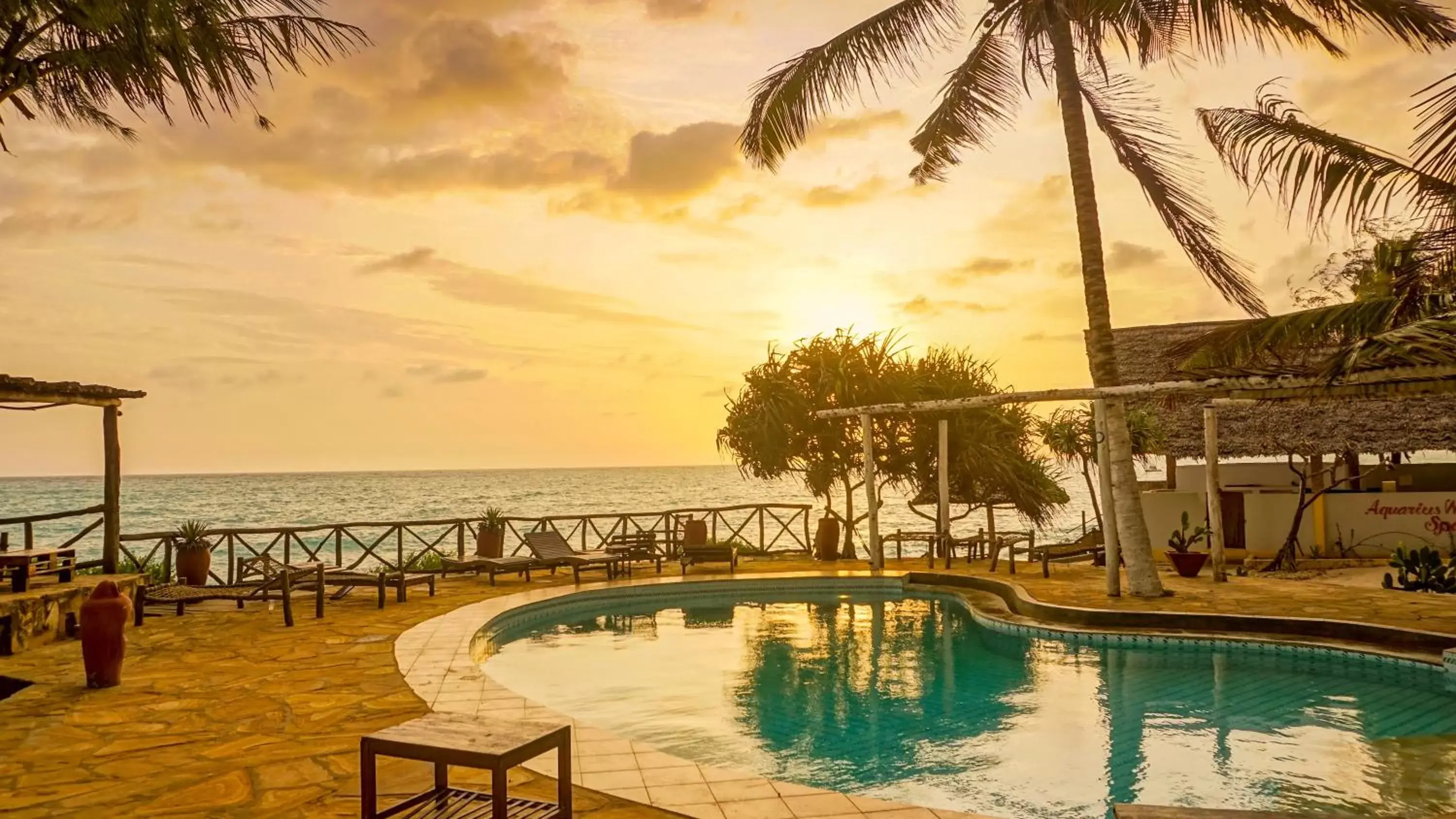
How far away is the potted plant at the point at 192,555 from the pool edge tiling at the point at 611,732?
3841 millimetres

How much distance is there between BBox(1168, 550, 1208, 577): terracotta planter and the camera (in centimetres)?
1295

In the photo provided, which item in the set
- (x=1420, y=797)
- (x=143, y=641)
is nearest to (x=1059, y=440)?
(x=1420, y=797)

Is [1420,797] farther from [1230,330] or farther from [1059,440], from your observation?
[1059,440]

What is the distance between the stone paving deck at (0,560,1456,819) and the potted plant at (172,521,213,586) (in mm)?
1813

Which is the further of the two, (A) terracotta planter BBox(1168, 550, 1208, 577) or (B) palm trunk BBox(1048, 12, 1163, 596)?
(A) terracotta planter BBox(1168, 550, 1208, 577)

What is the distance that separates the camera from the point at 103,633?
663 cm

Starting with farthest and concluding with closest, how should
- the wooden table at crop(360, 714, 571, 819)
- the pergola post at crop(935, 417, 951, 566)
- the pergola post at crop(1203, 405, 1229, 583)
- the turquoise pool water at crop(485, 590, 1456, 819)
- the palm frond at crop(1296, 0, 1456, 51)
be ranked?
1. the pergola post at crop(935, 417, 951, 566)
2. the pergola post at crop(1203, 405, 1229, 583)
3. the palm frond at crop(1296, 0, 1456, 51)
4. the turquoise pool water at crop(485, 590, 1456, 819)
5. the wooden table at crop(360, 714, 571, 819)

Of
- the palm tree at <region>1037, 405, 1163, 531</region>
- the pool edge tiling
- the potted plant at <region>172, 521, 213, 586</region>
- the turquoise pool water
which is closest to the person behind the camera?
the pool edge tiling

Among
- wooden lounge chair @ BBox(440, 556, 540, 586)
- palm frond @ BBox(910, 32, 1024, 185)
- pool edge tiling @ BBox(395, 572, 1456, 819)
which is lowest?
pool edge tiling @ BBox(395, 572, 1456, 819)

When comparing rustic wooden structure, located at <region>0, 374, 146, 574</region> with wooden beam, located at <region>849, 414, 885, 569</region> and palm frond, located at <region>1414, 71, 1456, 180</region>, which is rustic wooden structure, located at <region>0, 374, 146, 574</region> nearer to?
wooden beam, located at <region>849, 414, 885, 569</region>

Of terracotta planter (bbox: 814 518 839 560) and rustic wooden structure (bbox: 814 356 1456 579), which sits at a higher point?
rustic wooden structure (bbox: 814 356 1456 579)

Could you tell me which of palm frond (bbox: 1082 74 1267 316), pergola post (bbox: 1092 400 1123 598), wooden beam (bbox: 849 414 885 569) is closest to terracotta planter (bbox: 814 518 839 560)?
wooden beam (bbox: 849 414 885 569)

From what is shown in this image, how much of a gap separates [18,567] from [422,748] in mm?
7332

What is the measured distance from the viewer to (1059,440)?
64.0 feet
